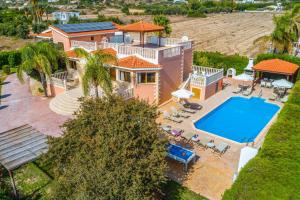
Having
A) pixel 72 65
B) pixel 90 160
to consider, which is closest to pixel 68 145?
pixel 90 160

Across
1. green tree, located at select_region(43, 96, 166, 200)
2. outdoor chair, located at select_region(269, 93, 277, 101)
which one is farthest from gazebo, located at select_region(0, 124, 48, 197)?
outdoor chair, located at select_region(269, 93, 277, 101)

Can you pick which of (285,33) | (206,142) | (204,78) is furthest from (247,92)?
(206,142)

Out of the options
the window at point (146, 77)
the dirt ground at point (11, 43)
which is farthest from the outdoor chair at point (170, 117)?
the dirt ground at point (11, 43)

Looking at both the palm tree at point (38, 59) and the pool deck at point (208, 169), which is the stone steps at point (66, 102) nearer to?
the palm tree at point (38, 59)

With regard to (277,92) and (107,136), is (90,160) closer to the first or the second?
(107,136)

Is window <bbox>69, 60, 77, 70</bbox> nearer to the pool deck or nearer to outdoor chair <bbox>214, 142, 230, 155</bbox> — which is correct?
the pool deck
